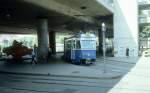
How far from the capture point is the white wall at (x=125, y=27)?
52.3 meters

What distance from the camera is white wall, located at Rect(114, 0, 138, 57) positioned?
2061 inches

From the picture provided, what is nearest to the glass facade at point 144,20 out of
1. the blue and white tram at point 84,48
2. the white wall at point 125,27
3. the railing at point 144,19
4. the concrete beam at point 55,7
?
the railing at point 144,19

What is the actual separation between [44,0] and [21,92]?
16659 mm

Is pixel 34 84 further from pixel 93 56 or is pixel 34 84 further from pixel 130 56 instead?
pixel 130 56

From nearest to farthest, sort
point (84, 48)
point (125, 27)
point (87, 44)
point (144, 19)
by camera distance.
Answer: point (84, 48) → point (87, 44) → point (125, 27) → point (144, 19)

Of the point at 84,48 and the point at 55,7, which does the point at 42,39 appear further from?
the point at 84,48

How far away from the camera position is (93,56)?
3578 centimetres

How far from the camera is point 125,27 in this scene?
52.6 meters

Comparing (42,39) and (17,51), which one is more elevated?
(42,39)

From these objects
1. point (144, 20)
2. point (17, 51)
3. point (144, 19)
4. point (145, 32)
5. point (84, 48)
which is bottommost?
point (17, 51)

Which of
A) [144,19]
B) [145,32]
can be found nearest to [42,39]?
[145,32]

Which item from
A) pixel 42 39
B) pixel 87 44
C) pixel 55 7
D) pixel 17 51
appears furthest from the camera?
pixel 17 51

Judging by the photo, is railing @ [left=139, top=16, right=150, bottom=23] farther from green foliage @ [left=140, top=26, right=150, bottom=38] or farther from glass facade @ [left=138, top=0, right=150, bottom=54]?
green foliage @ [left=140, top=26, right=150, bottom=38]

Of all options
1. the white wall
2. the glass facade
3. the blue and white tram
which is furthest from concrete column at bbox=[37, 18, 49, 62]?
the glass facade
